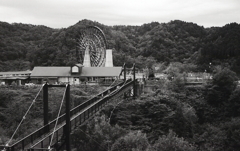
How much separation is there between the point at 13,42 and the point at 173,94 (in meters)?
62.6

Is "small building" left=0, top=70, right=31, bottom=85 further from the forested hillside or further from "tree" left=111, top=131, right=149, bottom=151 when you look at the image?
"tree" left=111, top=131, right=149, bottom=151

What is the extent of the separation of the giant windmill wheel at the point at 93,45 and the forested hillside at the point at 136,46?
13409mm

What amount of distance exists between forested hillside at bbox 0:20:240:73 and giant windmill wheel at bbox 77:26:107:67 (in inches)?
528

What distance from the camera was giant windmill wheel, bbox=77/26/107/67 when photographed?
4815cm

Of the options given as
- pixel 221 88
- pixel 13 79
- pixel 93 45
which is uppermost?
pixel 93 45

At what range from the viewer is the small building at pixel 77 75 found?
138 ft

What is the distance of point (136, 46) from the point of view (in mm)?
93875

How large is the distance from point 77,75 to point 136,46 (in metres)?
53.3

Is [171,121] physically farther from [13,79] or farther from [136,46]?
[136,46]

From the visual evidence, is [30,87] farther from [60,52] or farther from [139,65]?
[139,65]

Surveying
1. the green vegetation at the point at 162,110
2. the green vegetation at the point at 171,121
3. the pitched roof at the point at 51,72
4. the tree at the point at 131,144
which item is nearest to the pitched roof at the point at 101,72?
the pitched roof at the point at 51,72

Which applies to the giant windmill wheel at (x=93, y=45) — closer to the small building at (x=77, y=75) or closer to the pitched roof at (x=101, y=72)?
the pitched roof at (x=101, y=72)

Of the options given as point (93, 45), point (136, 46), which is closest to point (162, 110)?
point (93, 45)

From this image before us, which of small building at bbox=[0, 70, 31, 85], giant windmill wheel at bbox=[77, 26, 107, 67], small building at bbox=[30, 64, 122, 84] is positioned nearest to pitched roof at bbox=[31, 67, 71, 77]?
small building at bbox=[30, 64, 122, 84]
